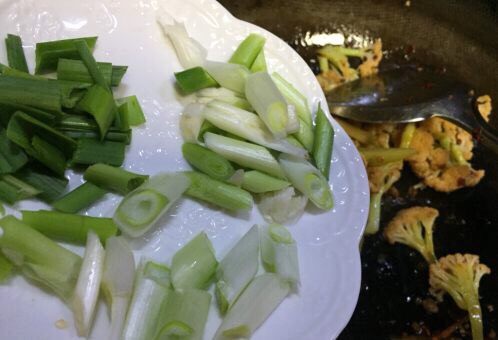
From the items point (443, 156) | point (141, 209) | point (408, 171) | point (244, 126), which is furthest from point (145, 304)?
point (443, 156)

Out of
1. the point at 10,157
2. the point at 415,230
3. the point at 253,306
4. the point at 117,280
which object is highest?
the point at 10,157

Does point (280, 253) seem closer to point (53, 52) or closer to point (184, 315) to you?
point (184, 315)

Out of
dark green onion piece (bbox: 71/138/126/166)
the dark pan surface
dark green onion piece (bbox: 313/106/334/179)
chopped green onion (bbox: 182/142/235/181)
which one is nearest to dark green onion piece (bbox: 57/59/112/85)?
dark green onion piece (bbox: 71/138/126/166)

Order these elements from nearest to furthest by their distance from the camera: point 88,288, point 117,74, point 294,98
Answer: point 88,288 → point 117,74 → point 294,98

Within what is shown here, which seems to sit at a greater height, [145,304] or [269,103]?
[269,103]

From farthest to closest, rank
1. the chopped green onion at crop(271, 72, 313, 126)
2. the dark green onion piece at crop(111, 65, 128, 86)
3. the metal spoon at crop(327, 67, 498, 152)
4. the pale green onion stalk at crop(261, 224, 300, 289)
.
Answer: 1. the metal spoon at crop(327, 67, 498, 152)
2. the chopped green onion at crop(271, 72, 313, 126)
3. the dark green onion piece at crop(111, 65, 128, 86)
4. the pale green onion stalk at crop(261, 224, 300, 289)

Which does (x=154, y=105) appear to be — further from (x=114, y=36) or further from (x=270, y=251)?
(x=270, y=251)

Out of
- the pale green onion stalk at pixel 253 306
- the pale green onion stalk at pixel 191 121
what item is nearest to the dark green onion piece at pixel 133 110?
the pale green onion stalk at pixel 191 121

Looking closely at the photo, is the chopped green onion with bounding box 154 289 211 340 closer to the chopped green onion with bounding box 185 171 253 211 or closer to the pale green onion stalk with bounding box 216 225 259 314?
the pale green onion stalk with bounding box 216 225 259 314
